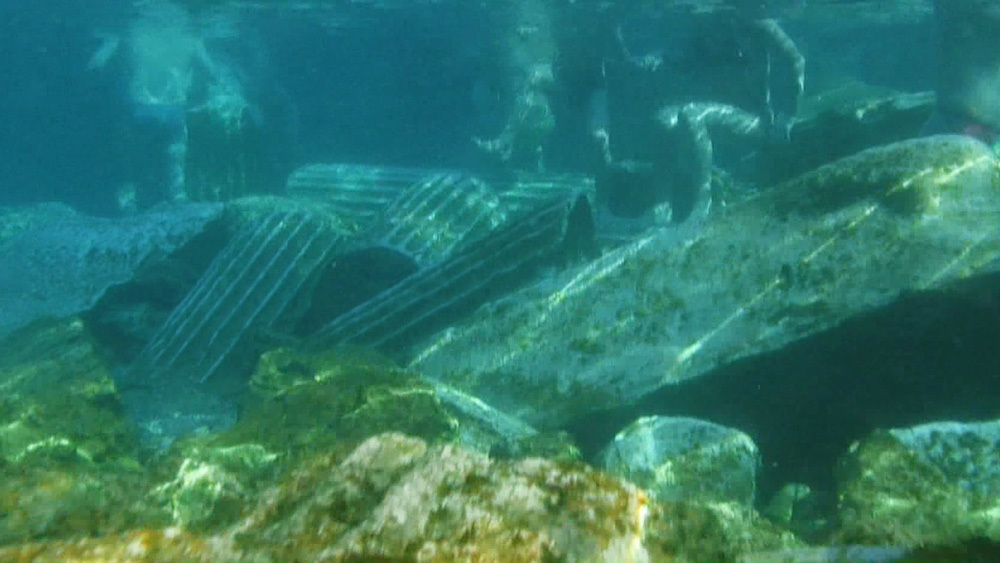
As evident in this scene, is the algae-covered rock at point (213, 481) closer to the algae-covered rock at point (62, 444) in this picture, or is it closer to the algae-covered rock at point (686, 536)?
the algae-covered rock at point (62, 444)

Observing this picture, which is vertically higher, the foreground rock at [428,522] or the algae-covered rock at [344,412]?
the foreground rock at [428,522]

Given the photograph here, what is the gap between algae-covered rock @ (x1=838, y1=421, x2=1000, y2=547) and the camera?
3.24 metres

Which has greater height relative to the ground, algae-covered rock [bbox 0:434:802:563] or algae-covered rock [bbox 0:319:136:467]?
algae-covered rock [bbox 0:434:802:563]

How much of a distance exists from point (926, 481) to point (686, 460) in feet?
3.92

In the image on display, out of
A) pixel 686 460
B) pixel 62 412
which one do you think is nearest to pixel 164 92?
pixel 62 412

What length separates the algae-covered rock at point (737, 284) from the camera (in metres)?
5.09

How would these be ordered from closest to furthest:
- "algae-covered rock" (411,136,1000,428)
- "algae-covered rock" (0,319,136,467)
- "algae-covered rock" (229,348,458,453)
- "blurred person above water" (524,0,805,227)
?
1. "algae-covered rock" (229,348,458,453)
2. "algae-covered rock" (0,319,136,467)
3. "algae-covered rock" (411,136,1000,428)
4. "blurred person above water" (524,0,805,227)

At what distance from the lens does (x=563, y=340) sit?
19.5ft

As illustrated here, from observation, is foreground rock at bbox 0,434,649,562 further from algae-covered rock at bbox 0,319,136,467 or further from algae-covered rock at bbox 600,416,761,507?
algae-covered rock at bbox 0,319,136,467

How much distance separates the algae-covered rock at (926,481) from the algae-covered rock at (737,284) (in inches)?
45.9

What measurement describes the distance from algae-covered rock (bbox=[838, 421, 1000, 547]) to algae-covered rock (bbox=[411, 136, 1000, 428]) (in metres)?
1.17

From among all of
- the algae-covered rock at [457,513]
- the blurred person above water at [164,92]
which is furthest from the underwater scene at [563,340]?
the blurred person above water at [164,92]

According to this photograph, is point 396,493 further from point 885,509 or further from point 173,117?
point 173,117

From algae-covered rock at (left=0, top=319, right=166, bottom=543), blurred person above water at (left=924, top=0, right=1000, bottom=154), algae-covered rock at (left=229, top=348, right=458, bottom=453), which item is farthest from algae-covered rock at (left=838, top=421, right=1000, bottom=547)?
blurred person above water at (left=924, top=0, right=1000, bottom=154)
